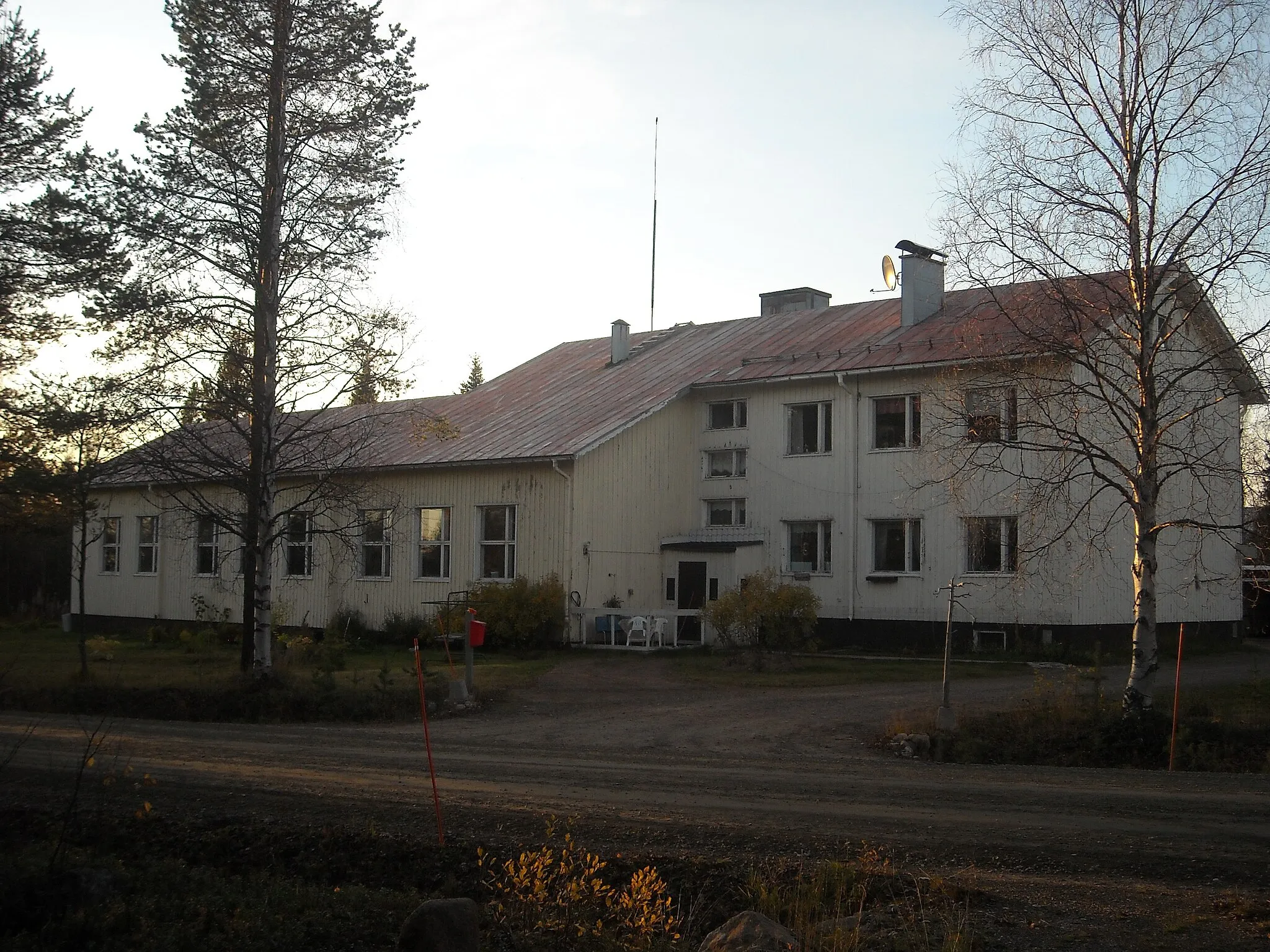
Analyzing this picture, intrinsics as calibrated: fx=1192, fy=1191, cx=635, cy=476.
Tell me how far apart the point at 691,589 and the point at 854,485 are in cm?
497

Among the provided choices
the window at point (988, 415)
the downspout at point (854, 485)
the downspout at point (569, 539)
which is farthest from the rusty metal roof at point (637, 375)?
the window at point (988, 415)

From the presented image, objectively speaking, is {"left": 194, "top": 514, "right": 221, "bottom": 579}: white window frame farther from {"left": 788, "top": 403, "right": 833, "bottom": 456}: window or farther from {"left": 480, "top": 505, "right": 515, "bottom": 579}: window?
{"left": 788, "top": 403, "right": 833, "bottom": 456}: window

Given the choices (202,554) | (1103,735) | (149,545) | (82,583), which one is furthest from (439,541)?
(1103,735)

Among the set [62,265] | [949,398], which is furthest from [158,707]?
[949,398]

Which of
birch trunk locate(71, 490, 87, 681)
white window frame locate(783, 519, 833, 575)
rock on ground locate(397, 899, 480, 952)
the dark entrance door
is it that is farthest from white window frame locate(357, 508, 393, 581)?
rock on ground locate(397, 899, 480, 952)

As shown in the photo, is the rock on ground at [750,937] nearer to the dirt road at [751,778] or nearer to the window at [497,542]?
the dirt road at [751,778]

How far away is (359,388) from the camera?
1936 cm

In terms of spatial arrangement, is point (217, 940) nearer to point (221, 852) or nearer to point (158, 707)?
point (221, 852)

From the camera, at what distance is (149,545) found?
39531mm

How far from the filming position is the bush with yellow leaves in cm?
670

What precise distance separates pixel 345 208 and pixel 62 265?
5.91 meters

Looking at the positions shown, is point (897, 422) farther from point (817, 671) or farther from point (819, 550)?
point (817, 671)

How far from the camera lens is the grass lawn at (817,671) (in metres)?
21.5

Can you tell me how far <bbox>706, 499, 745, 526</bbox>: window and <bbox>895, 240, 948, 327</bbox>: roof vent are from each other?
631 centimetres
